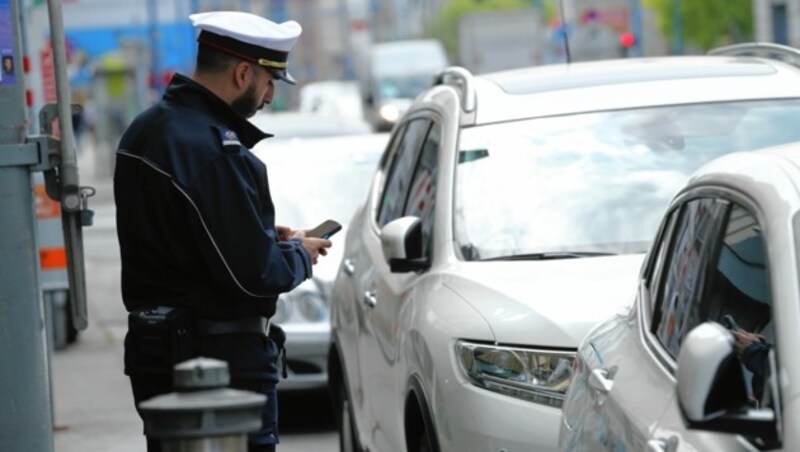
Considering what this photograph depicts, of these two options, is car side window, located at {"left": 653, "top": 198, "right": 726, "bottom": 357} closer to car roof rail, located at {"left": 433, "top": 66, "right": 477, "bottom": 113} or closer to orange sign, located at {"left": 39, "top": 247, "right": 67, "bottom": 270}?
car roof rail, located at {"left": 433, "top": 66, "right": 477, "bottom": 113}

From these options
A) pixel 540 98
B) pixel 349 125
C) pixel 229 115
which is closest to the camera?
pixel 229 115

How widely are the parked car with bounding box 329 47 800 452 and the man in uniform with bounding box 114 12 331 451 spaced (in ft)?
2.94

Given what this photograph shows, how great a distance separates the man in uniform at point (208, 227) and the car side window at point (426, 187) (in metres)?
1.95

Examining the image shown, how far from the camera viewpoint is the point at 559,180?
7191 millimetres

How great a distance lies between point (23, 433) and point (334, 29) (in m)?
160

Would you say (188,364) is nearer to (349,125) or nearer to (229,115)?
(229,115)

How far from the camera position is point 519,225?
23.0 feet

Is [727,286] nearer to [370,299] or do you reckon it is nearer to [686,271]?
[686,271]

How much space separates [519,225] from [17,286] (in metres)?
1.82

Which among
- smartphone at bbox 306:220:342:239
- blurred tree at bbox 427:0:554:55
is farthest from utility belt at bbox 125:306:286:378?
blurred tree at bbox 427:0:554:55

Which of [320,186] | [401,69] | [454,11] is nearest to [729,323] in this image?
[320,186]

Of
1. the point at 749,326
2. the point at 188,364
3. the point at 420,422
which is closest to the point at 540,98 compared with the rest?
the point at 420,422

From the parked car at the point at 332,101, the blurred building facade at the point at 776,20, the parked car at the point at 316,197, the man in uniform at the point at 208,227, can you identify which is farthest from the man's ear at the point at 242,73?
the blurred building facade at the point at 776,20

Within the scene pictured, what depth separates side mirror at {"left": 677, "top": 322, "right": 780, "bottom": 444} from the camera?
3369 millimetres
